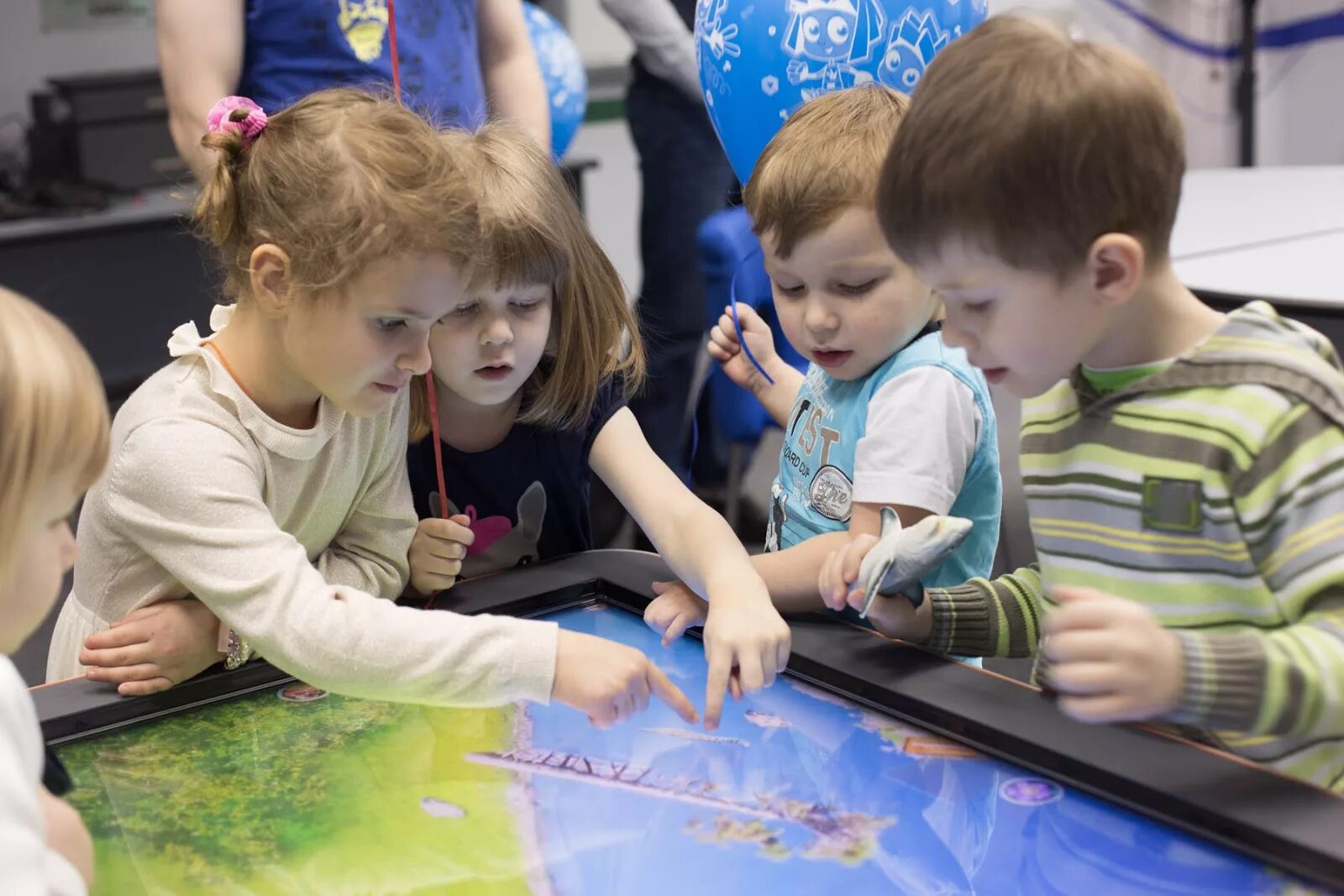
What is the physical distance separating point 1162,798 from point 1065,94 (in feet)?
1.29

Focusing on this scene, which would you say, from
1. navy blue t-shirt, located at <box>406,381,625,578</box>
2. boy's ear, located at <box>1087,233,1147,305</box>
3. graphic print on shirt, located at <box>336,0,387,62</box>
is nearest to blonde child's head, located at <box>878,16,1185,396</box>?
boy's ear, located at <box>1087,233,1147,305</box>

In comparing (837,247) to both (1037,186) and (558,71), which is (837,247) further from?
(558,71)

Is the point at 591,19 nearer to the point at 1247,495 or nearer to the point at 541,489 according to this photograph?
the point at 541,489

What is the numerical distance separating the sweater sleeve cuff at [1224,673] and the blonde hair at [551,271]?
0.66m

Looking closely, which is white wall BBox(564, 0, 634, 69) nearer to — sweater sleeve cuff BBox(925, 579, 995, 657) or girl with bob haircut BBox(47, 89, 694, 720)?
girl with bob haircut BBox(47, 89, 694, 720)

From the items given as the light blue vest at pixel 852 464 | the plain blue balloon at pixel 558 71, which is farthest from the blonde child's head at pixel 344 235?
the plain blue balloon at pixel 558 71

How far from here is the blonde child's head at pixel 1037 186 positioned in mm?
793

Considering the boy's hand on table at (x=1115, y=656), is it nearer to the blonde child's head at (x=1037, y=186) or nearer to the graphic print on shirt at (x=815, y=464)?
the blonde child's head at (x=1037, y=186)

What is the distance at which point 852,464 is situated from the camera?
119 cm

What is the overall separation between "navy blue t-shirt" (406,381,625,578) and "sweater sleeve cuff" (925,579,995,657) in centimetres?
44

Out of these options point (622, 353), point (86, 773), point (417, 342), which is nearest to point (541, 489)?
point (622, 353)

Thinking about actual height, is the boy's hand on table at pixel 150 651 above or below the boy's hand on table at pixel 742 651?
above

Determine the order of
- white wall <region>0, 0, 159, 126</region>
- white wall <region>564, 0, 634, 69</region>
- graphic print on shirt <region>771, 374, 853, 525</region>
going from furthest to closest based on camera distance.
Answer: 1. white wall <region>564, 0, 634, 69</region>
2. white wall <region>0, 0, 159, 126</region>
3. graphic print on shirt <region>771, 374, 853, 525</region>

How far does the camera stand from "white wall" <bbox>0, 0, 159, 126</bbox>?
168 inches
